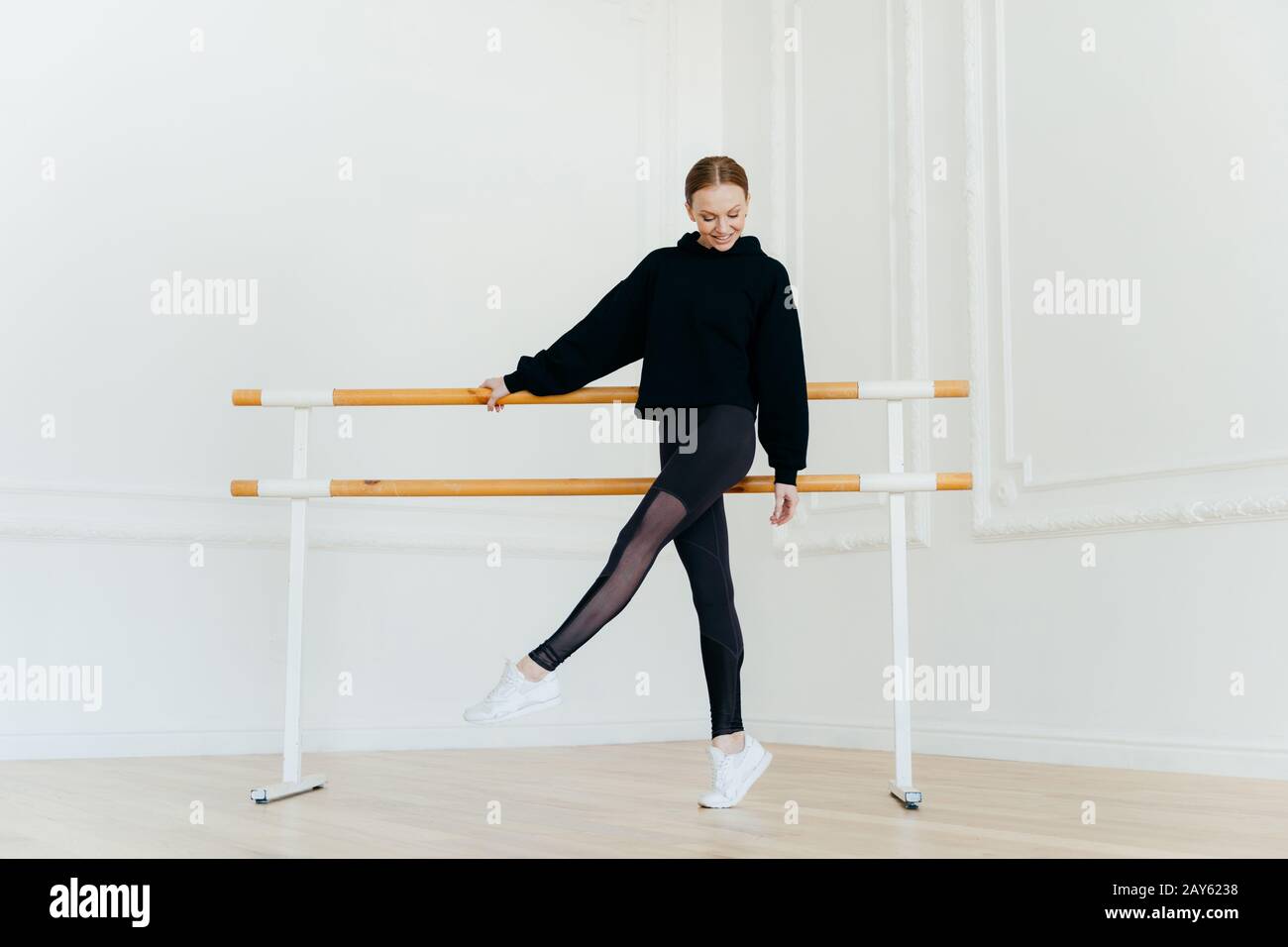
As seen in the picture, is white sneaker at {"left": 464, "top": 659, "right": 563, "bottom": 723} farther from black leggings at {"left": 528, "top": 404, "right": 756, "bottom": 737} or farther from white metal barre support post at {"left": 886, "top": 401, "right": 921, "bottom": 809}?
white metal barre support post at {"left": 886, "top": 401, "right": 921, "bottom": 809}

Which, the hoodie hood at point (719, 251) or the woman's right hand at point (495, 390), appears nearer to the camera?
the hoodie hood at point (719, 251)

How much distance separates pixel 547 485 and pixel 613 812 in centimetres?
68

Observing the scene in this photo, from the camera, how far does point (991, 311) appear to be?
3.77 m

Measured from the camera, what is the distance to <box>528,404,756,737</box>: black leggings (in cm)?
236

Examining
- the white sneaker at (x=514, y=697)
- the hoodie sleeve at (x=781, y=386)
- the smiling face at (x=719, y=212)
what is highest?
the smiling face at (x=719, y=212)

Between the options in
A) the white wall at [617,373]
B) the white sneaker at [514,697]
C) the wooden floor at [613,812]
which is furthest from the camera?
the white wall at [617,373]

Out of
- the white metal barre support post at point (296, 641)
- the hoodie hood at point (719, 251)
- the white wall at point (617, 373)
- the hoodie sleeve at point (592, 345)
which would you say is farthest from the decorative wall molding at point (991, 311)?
the white metal barre support post at point (296, 641)

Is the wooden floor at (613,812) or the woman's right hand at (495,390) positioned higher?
the woman's right hand at (495,390)

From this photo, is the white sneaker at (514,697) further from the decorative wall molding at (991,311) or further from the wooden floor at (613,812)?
the decorative wall molding at (991,311)

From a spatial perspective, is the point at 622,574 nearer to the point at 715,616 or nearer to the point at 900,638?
the point at 715,616

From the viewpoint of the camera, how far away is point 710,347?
2465 millimetres

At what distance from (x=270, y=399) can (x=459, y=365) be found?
151 centimetres

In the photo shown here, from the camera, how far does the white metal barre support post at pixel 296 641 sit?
271 cm

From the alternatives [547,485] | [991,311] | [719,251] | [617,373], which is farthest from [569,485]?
[617,373]
